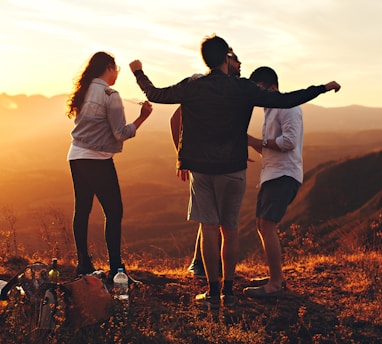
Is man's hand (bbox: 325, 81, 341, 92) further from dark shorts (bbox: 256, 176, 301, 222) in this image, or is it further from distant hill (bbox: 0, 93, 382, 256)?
distant hill (bbox: 0, 93, 382, 256)

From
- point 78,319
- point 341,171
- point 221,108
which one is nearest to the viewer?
point 78,319

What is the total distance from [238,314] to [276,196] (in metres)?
1.00

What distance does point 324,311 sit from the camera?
4.75 metres

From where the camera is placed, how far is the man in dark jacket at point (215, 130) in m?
4.18

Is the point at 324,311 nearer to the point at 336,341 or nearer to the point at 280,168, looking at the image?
the point at 336,341

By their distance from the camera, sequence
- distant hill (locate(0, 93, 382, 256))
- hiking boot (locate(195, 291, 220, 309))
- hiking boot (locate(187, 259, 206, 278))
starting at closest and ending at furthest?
hiking boot (locate(195, 291, 220, 309)) → hiking boot (locate(187, 259, 206, 278)) → distant hill (locate(0, 93, 382, 256))

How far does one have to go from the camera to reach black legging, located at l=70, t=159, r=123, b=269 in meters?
4.85

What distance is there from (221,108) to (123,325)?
5.44 ft

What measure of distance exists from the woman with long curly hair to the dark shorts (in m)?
1.19

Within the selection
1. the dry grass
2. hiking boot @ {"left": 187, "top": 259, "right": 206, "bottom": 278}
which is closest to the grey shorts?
the dry grass

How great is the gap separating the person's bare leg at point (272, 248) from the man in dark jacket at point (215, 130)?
0.42m

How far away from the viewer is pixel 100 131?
4785 millimetres

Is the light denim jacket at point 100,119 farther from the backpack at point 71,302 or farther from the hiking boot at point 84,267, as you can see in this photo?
the backpack at point 71,302

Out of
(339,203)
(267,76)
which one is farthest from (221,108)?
(339,203)
